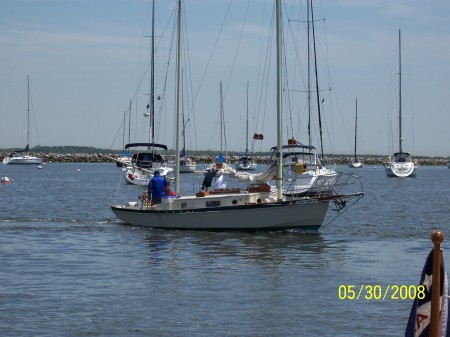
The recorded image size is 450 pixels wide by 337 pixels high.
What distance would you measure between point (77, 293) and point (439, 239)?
1152 cm

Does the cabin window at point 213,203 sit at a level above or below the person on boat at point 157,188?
below

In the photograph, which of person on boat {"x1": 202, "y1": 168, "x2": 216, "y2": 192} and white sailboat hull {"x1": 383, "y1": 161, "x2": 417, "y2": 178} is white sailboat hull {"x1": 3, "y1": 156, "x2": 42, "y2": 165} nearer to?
white sailboat hull {"x1": 383, "y1": 161, "x2": 417, "y2": 178}

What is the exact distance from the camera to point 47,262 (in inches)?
947

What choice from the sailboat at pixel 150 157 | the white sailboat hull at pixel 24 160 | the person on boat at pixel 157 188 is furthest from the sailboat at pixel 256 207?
the white sailboat hull at pixel 24 160

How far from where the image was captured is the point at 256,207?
29406 millimetres

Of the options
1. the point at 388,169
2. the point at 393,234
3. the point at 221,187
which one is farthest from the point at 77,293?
the point at 388,169

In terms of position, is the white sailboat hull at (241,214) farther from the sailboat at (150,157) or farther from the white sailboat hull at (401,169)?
the white sailboat hull at (401,169)

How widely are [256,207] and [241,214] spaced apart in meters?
0.61

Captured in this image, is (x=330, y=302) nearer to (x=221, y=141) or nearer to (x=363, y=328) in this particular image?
(x=363, y=328)

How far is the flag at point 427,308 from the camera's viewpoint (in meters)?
9.11

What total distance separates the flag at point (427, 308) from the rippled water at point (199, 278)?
6.20 metres

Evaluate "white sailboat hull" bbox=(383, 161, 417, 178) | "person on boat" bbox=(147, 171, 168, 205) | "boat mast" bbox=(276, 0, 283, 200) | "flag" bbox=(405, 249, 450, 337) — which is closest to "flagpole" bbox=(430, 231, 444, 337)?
"flag" bbox=(405, 249, 450, 337)

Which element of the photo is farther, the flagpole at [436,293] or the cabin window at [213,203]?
the cabin window at [213,203]

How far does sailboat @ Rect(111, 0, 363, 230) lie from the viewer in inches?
1158
